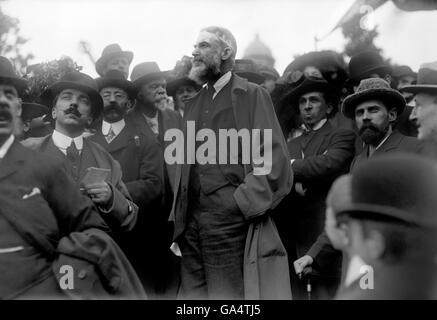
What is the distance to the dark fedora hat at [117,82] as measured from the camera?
4633 millimetres

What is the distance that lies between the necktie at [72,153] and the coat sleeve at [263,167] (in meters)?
0.83

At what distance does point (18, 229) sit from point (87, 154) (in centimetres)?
58

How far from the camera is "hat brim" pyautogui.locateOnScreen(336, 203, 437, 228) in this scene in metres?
2.41

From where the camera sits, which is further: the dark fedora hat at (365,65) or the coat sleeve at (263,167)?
the dark fedora hat at (365,65)

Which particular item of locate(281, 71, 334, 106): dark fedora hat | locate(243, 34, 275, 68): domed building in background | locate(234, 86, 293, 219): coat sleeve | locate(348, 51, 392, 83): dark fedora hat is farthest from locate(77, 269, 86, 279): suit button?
locate(348, 51, 392, 83): dark fedora hat

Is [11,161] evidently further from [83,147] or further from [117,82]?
[117,82]

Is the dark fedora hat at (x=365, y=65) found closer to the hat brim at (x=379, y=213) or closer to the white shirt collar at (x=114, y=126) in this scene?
the white shirt collar at (x=114, y=126)

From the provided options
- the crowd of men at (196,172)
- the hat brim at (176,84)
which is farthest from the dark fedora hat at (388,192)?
the hat brim at (176,84)

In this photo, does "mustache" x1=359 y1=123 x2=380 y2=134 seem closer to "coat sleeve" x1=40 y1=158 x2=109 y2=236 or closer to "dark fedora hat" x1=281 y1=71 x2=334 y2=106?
"dark fedora hat" x1=281 y1=71 x2=334 y2=106

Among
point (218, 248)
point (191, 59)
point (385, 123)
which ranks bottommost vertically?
point (218, 248)

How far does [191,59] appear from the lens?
454cm

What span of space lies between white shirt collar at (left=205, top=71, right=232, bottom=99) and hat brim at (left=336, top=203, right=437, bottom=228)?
195 centimetres
